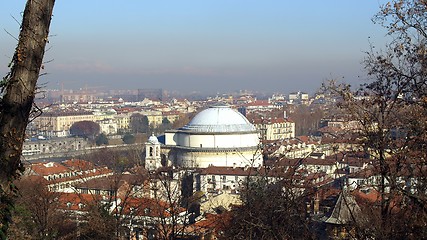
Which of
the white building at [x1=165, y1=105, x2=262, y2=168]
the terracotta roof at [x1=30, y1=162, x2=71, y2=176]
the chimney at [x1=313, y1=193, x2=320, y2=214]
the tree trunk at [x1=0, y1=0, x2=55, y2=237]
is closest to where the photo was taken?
the tree trunk at [x1=0, y1=0, x2=55, y2=237]

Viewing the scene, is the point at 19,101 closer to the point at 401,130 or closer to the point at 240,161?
the point at 401,130

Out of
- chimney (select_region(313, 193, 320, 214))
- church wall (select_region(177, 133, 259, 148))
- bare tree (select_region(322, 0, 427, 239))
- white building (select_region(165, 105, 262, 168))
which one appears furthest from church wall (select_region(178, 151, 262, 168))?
bare tree (select_region(322, 0, 427, 239))

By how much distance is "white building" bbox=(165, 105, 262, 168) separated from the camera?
31734 mm

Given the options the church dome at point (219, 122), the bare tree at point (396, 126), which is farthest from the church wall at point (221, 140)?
the bare tree at point (396, 126)


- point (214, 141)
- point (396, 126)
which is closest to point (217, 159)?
point (214, 141)

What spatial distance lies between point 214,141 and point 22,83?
29.6 meters

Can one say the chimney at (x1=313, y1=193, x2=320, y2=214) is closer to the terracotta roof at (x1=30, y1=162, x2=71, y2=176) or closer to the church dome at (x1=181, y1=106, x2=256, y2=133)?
the terracotta roof at (x1=30, y1=162, x2=71, y2=176)

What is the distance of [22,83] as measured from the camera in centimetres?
299

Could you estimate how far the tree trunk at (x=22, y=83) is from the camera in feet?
9.76

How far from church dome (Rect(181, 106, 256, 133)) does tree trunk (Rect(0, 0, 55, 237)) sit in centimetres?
2966

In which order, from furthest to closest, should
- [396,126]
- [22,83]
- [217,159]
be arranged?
[217,159]
[396,126]
[22,83]

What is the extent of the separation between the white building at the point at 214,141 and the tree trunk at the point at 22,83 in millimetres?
27480

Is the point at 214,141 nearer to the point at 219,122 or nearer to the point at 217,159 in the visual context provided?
the point at 217,159

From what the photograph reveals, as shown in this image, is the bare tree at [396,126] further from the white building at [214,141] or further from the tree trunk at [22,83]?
the white building at [214,141]
